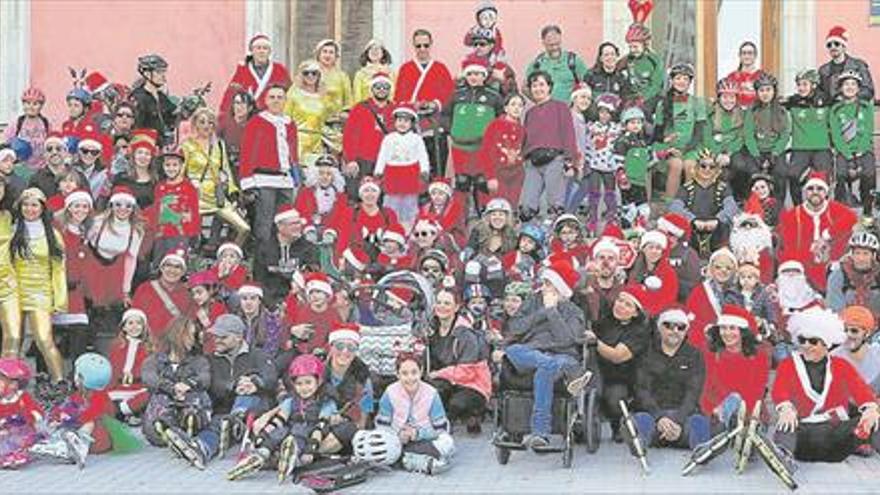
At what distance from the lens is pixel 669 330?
10.5 metres

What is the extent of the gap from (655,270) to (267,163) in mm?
3875

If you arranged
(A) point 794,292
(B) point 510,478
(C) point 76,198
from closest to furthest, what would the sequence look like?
(B) point 510,478
(A) point 794,292
(C) point 76,198

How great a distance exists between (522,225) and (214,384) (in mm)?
3271

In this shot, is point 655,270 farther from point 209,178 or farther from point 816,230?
point 209,178

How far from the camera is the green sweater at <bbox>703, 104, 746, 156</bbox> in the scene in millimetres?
13969

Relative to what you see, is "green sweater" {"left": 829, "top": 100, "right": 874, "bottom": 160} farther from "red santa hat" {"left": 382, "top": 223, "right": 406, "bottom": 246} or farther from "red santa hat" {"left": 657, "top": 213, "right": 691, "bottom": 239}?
"red santa hat" {"left": 382, "top": 223, "right": 406, "bottom": 246}

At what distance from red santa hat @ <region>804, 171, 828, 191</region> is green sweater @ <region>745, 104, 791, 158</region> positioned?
20.8 inches

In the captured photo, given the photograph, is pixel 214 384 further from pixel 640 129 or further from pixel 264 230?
pixel 640 129

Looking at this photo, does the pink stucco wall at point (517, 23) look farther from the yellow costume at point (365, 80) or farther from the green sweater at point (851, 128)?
the green sweater at point (851, 128)

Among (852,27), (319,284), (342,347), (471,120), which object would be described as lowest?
(342,347)

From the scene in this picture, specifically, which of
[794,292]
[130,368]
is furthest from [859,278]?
[130,368]

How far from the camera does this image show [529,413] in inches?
393

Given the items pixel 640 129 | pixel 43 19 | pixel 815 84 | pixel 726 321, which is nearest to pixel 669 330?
pixel 726 321

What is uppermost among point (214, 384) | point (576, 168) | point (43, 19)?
point (43, 19)
